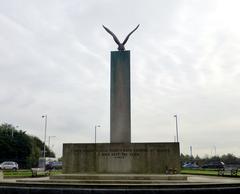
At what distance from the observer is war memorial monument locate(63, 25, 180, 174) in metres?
22.5

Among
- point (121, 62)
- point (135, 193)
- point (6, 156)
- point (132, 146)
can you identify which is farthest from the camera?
point (6, 156)

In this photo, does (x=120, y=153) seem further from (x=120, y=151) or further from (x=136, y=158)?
(x=136, y=158)

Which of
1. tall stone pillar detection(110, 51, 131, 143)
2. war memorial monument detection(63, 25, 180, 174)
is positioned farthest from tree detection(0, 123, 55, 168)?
tall stone pillar detection(110, 51, 131, 143)

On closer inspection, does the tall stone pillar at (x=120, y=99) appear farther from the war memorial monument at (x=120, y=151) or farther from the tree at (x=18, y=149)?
the tree at (x=18, y=149)

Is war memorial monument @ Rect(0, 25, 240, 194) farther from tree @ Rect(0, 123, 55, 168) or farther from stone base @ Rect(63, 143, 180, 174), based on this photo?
tree @ Rect(0, 123, 55, 168)

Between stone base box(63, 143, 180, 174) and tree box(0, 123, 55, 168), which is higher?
tree box(0, 123, 55, 168)

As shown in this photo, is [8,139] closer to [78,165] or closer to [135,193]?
[78,165]

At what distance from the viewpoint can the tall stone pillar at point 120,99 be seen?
77.0ft

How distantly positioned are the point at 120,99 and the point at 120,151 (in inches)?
134

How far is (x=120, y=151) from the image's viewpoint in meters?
22.6

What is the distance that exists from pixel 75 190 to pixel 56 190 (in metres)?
0.75

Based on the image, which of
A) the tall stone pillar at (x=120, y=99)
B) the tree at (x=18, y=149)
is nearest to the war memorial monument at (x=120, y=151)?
the tall stone pillar at (x=120, y=99)

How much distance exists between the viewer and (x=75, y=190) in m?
12.5

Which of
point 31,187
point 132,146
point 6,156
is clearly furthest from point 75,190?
point 6,156
